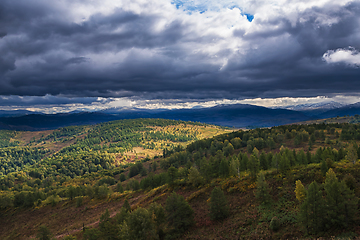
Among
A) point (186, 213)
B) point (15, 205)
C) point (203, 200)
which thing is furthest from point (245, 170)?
point (15, 205)

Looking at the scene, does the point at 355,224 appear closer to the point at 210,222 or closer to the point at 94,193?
the point at 210,222

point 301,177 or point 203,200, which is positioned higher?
point 301,177

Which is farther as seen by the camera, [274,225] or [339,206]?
[274,225]

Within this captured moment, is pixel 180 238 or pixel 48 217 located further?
pixel 48 217

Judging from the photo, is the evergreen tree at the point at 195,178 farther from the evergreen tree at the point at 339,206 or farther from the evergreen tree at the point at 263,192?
the evergreen tree at the point at 339,206

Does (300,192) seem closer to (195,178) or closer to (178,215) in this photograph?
(178,215)

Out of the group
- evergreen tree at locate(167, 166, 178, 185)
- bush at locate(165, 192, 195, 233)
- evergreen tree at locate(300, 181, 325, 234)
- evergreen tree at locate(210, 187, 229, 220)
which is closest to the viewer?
evergreen tree at locate(300, 181, 325, 234)

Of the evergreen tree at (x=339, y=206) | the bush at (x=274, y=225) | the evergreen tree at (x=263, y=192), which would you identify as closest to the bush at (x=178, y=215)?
the evergreen tree at (x=263, y=192)

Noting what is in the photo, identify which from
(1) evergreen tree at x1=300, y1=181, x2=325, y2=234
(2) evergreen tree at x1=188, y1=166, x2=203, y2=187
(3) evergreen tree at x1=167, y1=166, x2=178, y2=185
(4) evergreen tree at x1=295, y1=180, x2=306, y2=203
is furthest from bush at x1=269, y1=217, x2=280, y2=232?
(3) evergreen tree at x1=167, y1=166, x2=178, y2=185

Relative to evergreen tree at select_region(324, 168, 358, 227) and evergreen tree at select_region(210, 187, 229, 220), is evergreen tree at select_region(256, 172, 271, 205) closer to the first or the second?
evergreen tree at select_region(210, 187, 229, 220)

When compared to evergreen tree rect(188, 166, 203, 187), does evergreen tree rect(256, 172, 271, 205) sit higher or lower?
higher

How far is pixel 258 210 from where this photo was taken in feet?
147

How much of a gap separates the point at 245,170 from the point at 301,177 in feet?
111

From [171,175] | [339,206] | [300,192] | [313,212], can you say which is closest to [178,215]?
[300,192]
